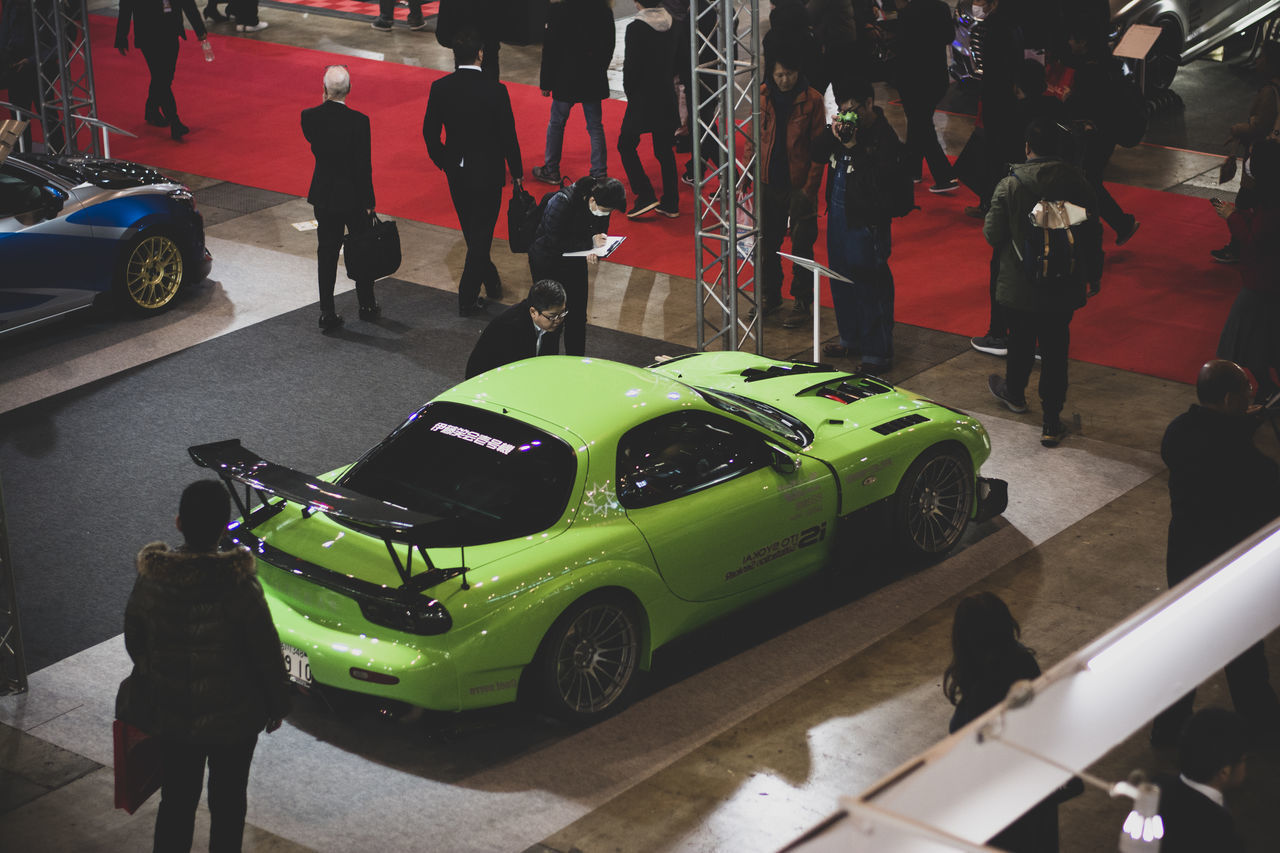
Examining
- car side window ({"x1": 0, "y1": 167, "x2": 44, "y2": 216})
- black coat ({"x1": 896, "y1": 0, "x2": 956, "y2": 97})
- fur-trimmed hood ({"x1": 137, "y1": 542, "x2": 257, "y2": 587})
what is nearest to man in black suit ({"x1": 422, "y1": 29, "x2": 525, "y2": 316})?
car side window ({"x1": 0, "y1": 167, "x2": 44, "y2": 216})

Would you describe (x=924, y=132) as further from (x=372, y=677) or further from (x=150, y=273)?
(x=372, y=677)

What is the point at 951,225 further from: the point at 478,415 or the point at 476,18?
the point at 478,415

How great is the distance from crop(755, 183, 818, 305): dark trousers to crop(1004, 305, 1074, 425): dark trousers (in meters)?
2.01

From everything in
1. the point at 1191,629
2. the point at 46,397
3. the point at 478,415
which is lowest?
the point at 46,397

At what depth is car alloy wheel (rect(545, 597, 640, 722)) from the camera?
6.00 meters

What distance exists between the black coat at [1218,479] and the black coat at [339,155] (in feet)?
21.1

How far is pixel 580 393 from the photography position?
6.51m

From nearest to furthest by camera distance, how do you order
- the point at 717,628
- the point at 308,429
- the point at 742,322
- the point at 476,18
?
the point at 717,628 < the point at 308,429 < the point at 742,322 < the point at 476,18

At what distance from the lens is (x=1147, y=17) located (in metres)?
15.9

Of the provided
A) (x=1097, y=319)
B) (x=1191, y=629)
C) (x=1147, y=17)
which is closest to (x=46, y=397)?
(x=1097, y=319)

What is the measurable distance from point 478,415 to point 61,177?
5765 millimetres

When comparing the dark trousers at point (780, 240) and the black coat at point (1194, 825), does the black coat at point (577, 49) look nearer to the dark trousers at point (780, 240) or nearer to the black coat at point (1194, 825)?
the dark trousers at point (780, 240)

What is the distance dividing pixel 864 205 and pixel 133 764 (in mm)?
6128

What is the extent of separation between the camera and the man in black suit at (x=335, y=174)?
10.2 meters
